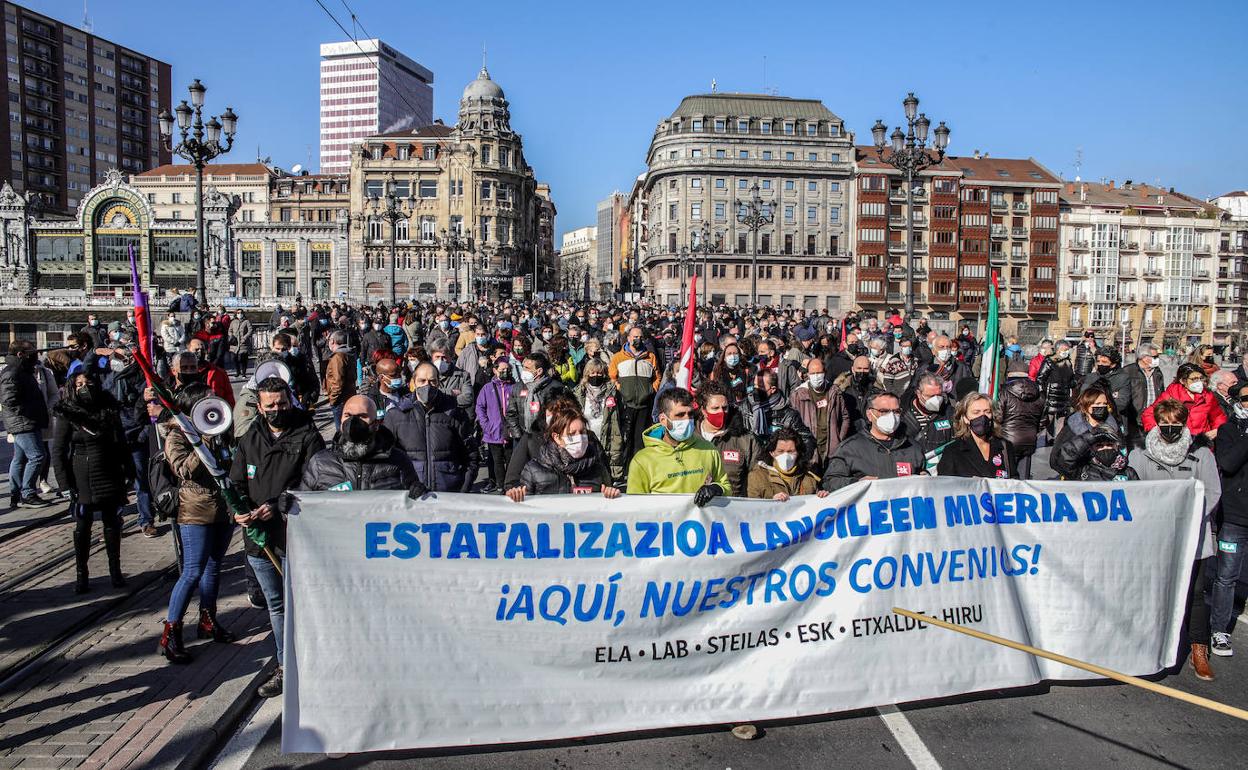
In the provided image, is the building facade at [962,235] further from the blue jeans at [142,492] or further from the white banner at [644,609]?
the white banner at [644,609]

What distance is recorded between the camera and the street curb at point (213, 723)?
4326 mm

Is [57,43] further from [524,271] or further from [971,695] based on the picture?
[971,695]

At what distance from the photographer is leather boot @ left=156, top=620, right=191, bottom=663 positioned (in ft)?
17.8

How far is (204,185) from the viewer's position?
347 feet

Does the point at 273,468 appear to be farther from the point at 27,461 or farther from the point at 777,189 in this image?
the point at 777,189

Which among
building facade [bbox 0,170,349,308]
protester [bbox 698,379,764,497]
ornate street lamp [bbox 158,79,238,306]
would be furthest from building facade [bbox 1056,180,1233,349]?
protester [bbox 698,379,764,497]

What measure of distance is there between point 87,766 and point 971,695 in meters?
4.65

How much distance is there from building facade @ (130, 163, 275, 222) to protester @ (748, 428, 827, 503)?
11121 centimetres

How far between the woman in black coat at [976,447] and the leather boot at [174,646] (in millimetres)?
4957

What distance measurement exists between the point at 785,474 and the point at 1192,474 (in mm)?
2577

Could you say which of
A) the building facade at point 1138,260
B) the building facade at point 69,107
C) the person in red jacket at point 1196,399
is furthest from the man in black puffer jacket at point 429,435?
the building facade at point 69,107

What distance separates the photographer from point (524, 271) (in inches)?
3999

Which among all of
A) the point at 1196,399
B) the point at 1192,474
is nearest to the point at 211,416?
the point at 1192,474

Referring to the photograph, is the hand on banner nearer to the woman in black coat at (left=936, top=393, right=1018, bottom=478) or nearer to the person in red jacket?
the woman in black coat at (left=936, top=393, right=1018, bottom=478)
